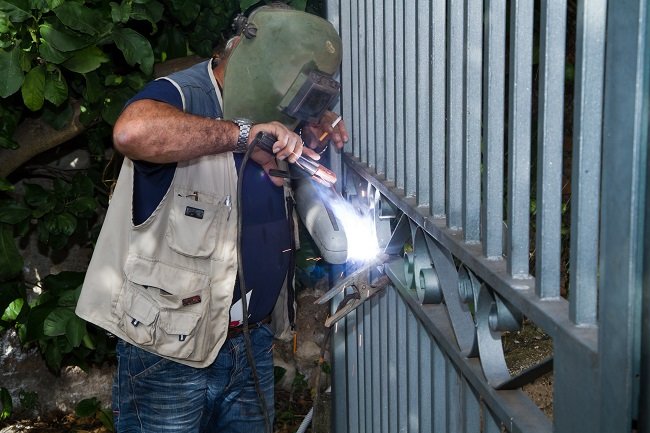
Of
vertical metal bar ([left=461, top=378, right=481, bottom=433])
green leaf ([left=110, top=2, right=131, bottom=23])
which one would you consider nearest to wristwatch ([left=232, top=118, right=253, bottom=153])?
vertical metal bar ([left=461, top=378, right=481, bottom=433])

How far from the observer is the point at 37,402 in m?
4.84

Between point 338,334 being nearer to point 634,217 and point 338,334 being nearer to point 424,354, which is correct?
point 424,354

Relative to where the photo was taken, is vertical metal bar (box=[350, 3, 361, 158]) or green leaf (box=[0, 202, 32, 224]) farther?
green leaf (box=[0, 202, 32, 224])

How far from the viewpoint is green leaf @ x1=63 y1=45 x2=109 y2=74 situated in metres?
3.73

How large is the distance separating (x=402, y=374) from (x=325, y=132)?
3.19 ft

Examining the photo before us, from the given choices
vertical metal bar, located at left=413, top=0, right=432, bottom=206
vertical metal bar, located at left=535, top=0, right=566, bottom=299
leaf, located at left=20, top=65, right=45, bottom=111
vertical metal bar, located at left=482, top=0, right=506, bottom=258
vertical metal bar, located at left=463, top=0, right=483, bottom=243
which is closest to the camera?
vertical metal bar, located at left=535, top=0, right=566, bottom=299

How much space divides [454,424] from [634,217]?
0.91 meters

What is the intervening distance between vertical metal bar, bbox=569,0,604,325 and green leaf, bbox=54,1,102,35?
292 centimetres

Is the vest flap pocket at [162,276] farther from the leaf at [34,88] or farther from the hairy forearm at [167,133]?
the leaf at [34,88]

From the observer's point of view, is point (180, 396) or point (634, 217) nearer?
point (634, 217)

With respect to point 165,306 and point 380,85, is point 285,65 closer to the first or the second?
point 380,85

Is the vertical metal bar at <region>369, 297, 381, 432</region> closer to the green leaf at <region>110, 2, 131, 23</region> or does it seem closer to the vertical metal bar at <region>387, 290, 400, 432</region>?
the vertical metal bar at <region>387, 290, 400, 432</region>

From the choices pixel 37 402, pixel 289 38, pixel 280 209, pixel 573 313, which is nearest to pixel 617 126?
pixel 573 313

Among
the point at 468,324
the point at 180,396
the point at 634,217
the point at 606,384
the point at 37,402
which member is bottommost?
the point at 37,402
